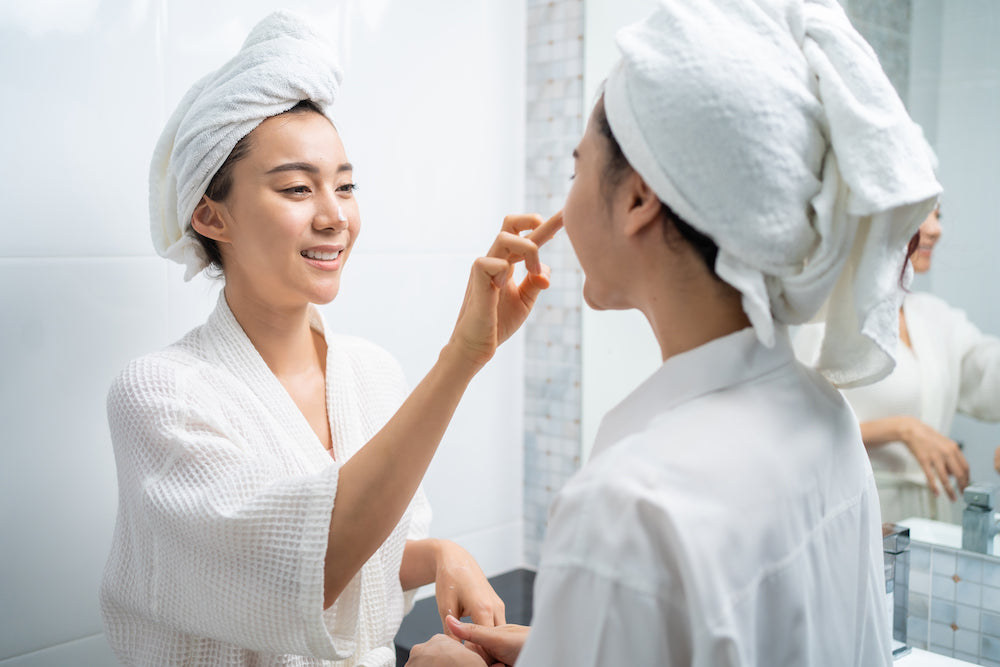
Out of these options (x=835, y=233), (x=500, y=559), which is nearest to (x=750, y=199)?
(x=835, y=233)

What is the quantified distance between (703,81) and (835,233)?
6.0 inches

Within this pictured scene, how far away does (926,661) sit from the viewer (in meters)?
1.25

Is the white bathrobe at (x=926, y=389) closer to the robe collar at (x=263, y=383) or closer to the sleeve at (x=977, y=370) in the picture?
the sleeve at (x=977, y=370)

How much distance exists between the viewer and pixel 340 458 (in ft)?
3.90

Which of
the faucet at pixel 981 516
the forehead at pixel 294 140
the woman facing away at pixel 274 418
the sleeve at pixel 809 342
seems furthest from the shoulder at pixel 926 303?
the forehead at pixel 294 140

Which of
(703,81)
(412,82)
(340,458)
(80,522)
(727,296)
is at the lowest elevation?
(80,522)

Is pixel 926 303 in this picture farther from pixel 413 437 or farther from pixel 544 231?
pixel 413 437

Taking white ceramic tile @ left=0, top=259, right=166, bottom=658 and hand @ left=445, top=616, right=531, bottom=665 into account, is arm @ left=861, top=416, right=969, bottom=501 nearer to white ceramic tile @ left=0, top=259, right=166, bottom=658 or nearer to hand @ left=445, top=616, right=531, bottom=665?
hand @ left=445, top=616, right=531, bottom=665

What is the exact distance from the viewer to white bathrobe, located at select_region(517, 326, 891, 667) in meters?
0.57

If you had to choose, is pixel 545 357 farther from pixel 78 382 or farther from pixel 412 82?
pixel 78 382

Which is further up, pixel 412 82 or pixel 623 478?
pixel 412 82

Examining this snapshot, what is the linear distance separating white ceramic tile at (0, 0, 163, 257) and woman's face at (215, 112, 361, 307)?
276 millimetres

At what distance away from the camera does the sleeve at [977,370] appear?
1326 mm

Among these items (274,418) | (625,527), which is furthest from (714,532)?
(274,418)
